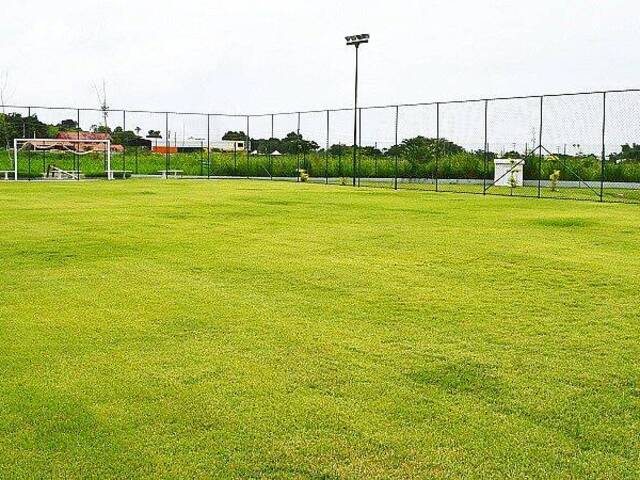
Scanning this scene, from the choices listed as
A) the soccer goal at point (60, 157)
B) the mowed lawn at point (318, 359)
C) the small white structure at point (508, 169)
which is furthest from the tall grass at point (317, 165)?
the mowed lawn at point (318, 359)

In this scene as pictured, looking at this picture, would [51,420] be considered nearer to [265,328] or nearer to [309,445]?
[309,445]

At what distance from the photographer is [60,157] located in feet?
122

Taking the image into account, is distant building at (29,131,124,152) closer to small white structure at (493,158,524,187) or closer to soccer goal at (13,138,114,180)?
soccer goal at (13,138,114,180)

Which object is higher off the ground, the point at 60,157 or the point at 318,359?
the point at 60,157

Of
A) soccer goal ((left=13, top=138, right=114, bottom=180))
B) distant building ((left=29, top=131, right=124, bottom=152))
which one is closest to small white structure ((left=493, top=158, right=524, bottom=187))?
soccer goal ((left=13, top=138, right=114, bottom=180))

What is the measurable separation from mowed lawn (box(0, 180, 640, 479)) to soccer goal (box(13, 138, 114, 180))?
71.4 ft

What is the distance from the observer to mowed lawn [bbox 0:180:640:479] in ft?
10.4

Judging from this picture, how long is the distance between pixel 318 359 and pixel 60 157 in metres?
35.0

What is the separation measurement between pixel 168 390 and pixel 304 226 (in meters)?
7.26

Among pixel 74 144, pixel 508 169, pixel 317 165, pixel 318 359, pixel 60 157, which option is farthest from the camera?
pixel 60 157

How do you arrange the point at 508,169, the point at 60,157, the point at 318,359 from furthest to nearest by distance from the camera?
the point at 60,157 < the point at 508,169 < the point at 318,359

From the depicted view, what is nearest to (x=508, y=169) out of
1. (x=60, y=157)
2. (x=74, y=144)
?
(x=74, y=144)

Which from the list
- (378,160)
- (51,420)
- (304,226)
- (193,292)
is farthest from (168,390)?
(378,160)

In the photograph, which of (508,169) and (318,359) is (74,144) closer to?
(508,169)
